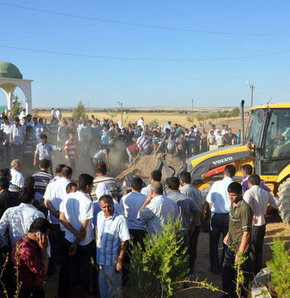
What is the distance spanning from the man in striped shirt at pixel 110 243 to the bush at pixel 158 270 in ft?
0.98

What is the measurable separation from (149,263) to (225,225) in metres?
2.47

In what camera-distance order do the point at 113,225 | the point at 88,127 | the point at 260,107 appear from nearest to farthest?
the point at 113,225 → the point at 260,107 → the point at 88,127

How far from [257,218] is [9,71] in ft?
69.0

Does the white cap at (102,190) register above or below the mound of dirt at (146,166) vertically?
above

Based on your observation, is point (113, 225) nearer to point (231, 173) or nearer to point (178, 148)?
point (231, 173)

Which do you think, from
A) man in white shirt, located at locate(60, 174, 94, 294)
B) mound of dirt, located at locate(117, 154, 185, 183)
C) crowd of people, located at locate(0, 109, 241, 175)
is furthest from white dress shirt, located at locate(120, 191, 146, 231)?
mound of dirt, located at locate(117, 154, 185, 183)

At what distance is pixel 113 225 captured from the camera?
453 cm

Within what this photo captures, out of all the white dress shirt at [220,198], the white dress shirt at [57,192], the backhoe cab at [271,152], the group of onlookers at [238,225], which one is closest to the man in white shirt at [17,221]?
the white dress shirt at [57,192]

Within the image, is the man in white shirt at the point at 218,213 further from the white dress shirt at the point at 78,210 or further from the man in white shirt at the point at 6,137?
the man in white shirt at the point at 6,137

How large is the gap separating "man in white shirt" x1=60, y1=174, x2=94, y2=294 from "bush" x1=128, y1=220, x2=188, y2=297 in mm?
975

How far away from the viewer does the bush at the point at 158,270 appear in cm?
407

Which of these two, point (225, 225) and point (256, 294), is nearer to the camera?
point (256, 294)

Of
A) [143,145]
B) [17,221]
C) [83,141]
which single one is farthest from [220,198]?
[83,141]

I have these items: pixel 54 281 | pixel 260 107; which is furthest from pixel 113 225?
pixel 260 107
